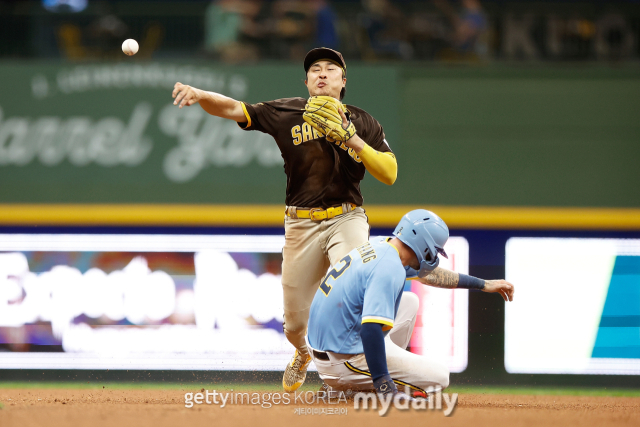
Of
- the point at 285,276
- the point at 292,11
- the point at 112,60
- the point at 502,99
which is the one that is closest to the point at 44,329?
the point at 285,276

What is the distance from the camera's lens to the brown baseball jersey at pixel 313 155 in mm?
4125

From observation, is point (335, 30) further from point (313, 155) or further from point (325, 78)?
point (313, 155)

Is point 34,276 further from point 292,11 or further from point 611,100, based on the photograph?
point 611,100

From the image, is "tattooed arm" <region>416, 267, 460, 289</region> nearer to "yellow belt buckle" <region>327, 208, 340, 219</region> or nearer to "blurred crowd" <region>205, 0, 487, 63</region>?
"yellow belt buckle" <region>327, 208, 340, 219</region>

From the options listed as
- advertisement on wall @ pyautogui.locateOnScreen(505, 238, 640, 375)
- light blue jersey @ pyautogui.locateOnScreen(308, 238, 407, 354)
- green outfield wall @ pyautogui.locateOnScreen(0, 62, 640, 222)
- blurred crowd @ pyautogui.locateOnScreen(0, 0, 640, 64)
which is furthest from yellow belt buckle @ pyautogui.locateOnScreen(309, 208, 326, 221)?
blurred crowd @ pyautogui.locateOnScreen(0, 0, 640, 64)

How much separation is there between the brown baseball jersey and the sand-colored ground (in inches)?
47.9

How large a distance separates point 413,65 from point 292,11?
1470mm

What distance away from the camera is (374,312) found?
3.34 meters

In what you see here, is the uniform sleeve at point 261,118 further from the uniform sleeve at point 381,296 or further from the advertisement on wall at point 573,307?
the advertisement on wall at point 573,307

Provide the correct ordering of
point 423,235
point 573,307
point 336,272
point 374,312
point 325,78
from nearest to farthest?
point 374,312 → point 423,235 → point 336,272 → point 325,78 → point 573,307

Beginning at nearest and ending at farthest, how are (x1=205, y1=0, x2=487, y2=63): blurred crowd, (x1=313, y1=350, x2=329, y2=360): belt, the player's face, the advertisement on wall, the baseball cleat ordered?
(x1=313, y1=350, x2=329, y2=360): belt < the player's face < the baseball cleat < the advertisement on wall < (x1=205, y1=0, x2=487, y2=63): blurred crowd

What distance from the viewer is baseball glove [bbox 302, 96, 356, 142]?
372 centimetres

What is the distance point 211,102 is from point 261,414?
1.74m

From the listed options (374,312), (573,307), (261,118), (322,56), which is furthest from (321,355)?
(573,307)
